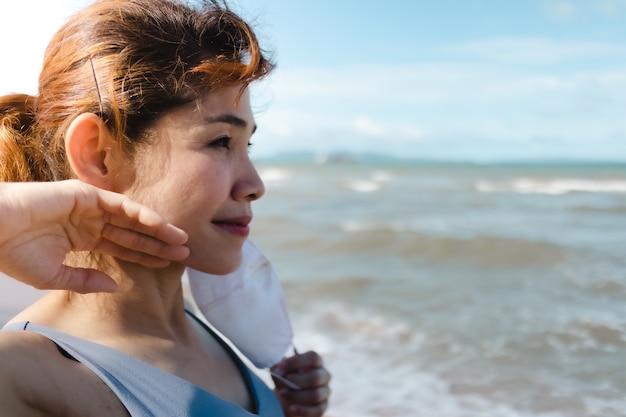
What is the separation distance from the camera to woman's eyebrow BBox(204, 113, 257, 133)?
5.74 feet

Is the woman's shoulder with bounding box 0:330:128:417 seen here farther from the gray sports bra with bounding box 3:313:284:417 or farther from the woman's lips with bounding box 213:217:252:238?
the woman's lips with bounding box 213:217:252:238

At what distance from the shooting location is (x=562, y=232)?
9.62 meters

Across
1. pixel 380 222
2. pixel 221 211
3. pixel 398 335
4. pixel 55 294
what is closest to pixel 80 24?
pixel 221 211

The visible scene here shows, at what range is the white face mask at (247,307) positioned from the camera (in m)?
2.33

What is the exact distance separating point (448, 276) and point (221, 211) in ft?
17.5

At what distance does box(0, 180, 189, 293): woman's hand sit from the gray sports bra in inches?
6.5

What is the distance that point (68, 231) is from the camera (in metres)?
1.37

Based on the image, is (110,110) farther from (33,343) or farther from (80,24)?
(33,343)

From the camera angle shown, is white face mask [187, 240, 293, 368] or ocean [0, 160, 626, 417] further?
ocean [0, 160, 626, 417]

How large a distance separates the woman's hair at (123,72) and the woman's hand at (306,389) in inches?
40.0

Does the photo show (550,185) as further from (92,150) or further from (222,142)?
(92,150)

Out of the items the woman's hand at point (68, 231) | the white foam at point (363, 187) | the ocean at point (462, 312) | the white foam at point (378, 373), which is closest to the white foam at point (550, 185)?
the white foam at point (363, 187)

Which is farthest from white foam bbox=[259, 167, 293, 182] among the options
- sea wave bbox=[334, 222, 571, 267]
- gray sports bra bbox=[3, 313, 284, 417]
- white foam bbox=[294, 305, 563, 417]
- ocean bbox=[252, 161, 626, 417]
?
gray sports bra bbox=[3, 313, 284, 417]

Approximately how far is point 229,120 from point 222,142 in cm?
7
